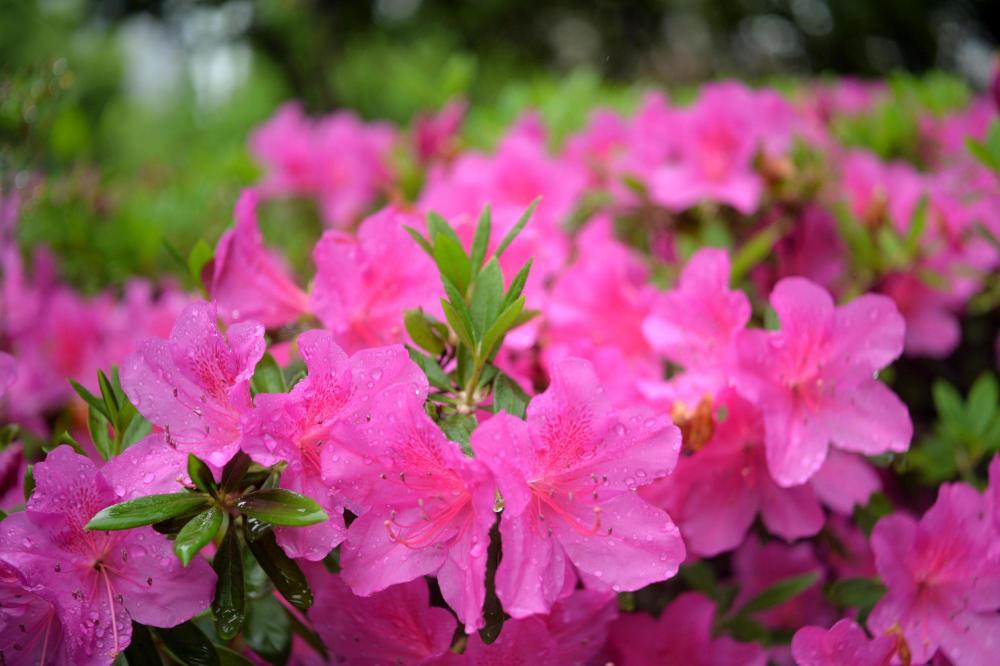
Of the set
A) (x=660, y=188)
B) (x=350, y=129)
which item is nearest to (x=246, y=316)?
(x=660, y=188)

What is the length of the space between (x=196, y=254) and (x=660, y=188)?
27.9 inches

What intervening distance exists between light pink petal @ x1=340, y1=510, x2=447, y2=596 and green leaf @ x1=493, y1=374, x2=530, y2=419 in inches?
5.1

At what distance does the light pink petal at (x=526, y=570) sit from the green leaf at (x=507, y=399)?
98 mm

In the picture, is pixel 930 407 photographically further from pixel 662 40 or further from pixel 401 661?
pixel 662 40

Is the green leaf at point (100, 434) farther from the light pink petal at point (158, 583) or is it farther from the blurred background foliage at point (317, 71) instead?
the blurred background foliage at point (317, 71)

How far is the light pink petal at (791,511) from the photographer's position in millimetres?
906

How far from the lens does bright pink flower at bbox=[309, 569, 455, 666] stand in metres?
0.75

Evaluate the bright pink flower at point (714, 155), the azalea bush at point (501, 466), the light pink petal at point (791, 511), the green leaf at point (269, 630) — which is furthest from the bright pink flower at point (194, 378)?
the bright pink flower at point (714, 155)

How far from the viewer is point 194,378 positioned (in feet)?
2.36

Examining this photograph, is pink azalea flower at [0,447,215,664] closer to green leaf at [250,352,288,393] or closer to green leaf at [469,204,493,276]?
green leaf at [250,352,288,393]

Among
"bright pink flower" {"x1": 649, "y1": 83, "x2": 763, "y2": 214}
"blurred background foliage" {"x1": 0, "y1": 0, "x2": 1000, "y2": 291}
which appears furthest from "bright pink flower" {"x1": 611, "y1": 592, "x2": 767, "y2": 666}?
"blurred background foliage" {"x1": 0, "y1": 0, "x2": 1000, "y2": 291}

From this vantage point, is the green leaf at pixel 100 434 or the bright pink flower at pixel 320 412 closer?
the bright pink flower at pixel 320 412

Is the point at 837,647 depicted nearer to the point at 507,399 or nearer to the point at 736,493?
the point at 736,493

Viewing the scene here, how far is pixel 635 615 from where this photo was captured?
0.88 meters
